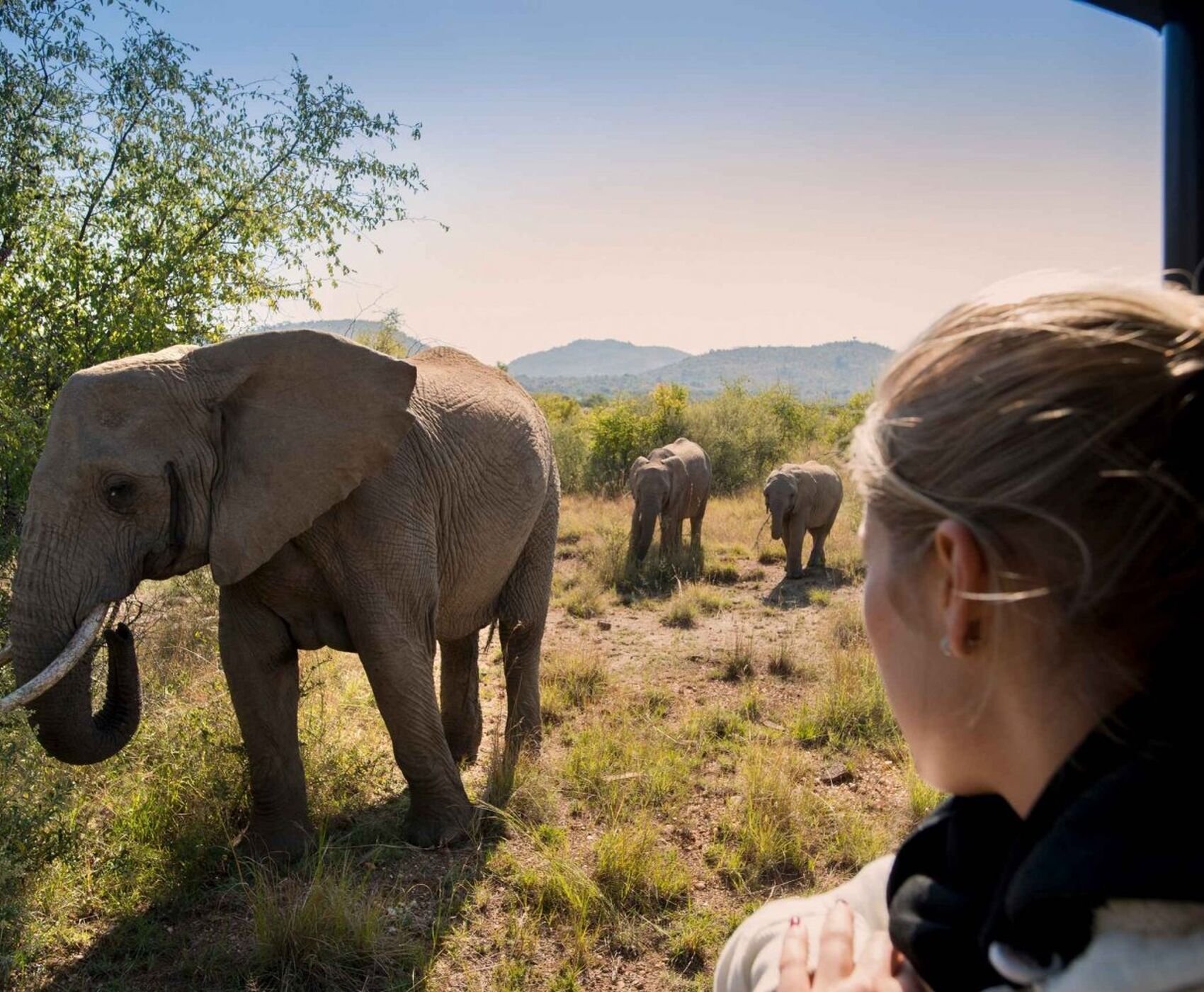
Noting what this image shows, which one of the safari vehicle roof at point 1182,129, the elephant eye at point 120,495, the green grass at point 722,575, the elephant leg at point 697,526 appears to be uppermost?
the safari vehicle roof at point 1182,129

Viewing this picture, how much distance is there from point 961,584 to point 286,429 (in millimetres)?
3867

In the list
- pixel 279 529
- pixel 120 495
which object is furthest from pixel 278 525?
pixel 120 495

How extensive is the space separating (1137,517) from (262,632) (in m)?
4.49

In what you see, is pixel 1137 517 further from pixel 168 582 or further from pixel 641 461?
pixel 641 461

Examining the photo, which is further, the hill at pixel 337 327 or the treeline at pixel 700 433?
the treeline at pixel 700 433

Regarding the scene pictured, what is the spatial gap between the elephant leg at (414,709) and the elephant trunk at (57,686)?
1119 millimetres

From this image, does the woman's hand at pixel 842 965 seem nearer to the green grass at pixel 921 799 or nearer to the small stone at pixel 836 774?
the green grass at pixel 921 799

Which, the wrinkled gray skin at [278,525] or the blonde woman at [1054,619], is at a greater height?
the blonde woman at [1054,619]

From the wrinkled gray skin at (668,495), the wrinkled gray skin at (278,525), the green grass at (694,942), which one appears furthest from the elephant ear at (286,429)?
the wrinkled gray skin at (668,495)

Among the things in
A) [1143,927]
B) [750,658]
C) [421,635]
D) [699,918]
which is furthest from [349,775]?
[1143,927]

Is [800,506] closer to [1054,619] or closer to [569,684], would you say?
[569,684]

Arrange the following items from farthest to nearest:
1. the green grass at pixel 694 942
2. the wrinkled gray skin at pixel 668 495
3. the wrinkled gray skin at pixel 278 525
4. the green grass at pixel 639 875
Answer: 1. the wrinkled gray skin at pixel 668 495
2. the green grass at pixel 639 875
3. the green grass at pixel 694 942
4. the wrinkled gray skin at pixel 278 525

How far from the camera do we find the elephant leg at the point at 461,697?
21.2ft

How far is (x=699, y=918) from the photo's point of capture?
4398mm
